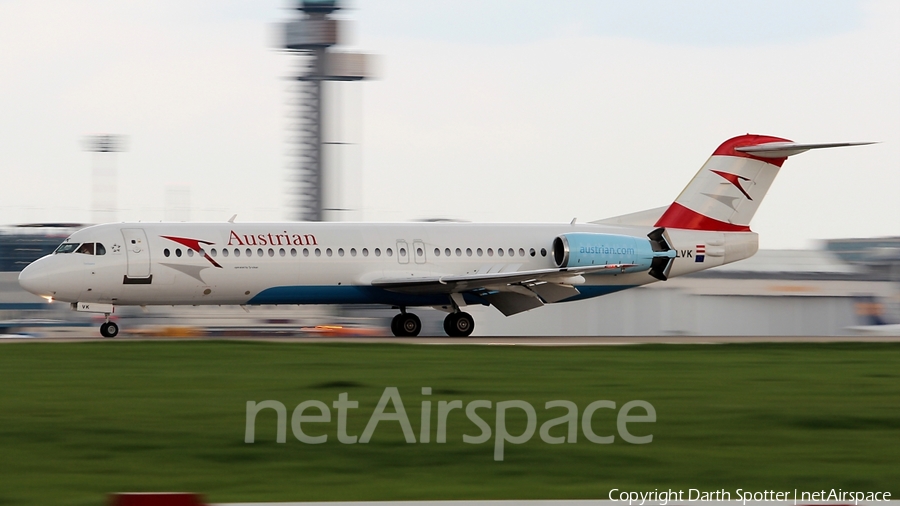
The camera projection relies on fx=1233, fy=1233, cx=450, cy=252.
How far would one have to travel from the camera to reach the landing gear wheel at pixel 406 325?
32031mm

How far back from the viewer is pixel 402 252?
3123 centimetres

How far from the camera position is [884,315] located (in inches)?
2432

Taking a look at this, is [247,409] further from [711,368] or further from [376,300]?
[376,300]

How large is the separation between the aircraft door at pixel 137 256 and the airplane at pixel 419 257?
0.03 m

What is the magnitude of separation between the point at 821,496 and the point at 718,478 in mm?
1019

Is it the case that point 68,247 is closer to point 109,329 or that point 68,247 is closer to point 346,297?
point 109,329

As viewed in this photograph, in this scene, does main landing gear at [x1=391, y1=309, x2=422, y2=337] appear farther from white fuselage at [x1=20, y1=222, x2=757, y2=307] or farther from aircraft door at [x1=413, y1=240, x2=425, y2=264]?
aircraft door at [x1=413, y1=240, x2=425, y2=264]

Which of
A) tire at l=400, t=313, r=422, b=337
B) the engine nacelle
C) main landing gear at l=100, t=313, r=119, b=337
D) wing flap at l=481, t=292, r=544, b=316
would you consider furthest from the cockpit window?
the engine nacelle

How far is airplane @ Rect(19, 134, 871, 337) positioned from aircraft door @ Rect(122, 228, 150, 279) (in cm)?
3

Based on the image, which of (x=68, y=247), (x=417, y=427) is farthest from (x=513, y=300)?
(x=417, y=427)

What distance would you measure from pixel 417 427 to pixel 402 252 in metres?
17.8

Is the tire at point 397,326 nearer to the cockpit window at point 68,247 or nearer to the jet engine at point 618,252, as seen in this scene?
the jet engine at point 618,252

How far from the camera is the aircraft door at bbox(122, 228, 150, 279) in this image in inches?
1141

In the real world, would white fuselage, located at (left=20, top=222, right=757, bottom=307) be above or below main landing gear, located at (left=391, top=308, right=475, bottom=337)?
above
